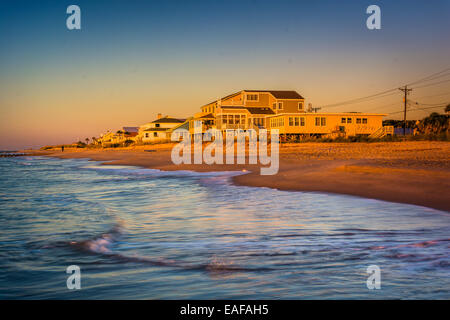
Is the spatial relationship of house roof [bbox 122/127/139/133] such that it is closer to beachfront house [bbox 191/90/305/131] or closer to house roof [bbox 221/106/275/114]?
beachfront house [bbox 191/90/305/131]

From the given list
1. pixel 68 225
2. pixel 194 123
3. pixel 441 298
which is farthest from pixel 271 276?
pixel 194 123

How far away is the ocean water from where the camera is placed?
4285 millimetres

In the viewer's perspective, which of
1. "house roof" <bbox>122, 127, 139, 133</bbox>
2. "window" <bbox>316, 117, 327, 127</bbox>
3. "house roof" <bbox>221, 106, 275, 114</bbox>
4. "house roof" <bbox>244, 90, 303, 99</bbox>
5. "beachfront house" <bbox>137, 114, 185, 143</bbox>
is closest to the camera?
"window" <bbox>316, 117, 327, 127</bbox>

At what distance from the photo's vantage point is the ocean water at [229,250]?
4.29 m

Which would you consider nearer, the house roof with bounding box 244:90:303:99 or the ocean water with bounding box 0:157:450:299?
the ocean water with bounding box 0:157:450:299

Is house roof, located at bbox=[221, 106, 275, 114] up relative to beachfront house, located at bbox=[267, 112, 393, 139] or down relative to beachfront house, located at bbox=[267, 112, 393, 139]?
up

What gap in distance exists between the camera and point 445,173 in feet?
39.5

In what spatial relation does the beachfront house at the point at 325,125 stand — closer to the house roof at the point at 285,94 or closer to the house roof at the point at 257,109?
the house roof at the point at 257,109
